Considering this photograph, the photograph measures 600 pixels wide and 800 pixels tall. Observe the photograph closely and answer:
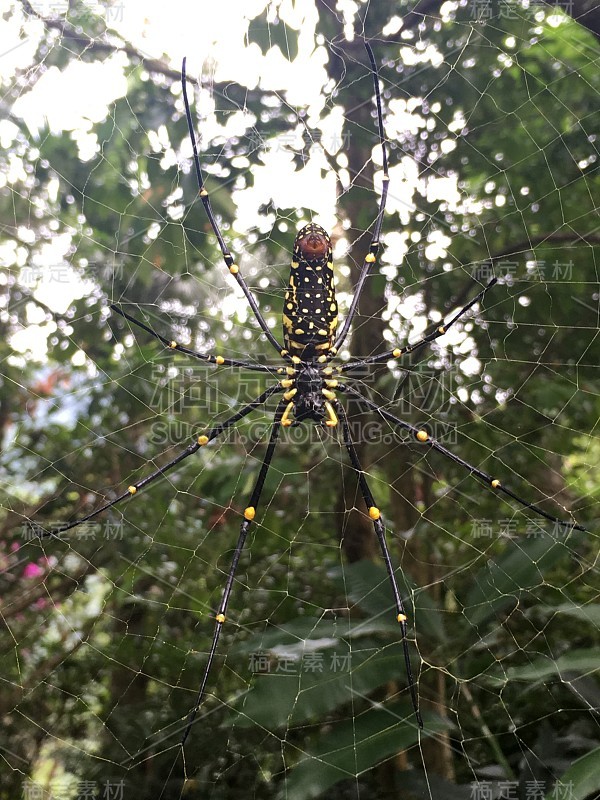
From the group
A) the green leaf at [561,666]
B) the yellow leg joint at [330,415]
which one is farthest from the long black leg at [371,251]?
the green leaf at [561,666]

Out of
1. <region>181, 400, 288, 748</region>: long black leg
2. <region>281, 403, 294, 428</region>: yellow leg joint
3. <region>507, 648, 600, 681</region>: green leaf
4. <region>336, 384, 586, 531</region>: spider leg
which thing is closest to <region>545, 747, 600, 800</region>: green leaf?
<region>507, 648, 600, 681</region>: green leaf

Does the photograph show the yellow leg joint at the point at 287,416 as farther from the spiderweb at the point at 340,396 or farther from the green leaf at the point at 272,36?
the green leaf at the point at 272,36

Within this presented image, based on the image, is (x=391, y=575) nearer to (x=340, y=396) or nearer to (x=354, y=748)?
(x=354, y=748)

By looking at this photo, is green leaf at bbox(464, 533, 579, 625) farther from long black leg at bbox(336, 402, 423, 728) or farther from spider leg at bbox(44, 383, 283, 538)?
spider leg at bbox(44, 383, 283, 538)

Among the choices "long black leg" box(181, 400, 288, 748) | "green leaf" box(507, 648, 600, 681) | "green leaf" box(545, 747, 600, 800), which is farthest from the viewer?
"long black leg" box(181, 400, 288, 748)

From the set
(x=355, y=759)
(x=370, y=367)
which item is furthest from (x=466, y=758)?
(x=370, y=367)
